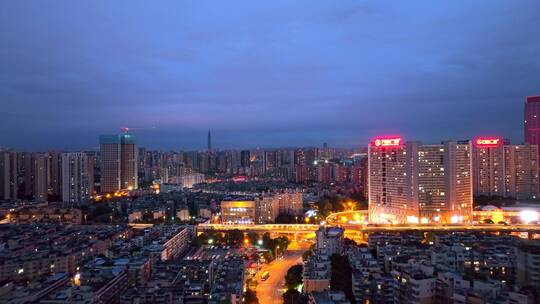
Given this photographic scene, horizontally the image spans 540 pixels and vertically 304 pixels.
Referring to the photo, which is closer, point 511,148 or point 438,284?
point 438,284

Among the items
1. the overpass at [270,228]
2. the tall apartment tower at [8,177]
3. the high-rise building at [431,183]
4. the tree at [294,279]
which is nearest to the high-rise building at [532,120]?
the high-rise building at [431,183]

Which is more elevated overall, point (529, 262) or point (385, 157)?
point (385, 157)

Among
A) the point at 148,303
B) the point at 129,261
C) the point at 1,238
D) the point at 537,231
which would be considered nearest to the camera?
the point at 148,303

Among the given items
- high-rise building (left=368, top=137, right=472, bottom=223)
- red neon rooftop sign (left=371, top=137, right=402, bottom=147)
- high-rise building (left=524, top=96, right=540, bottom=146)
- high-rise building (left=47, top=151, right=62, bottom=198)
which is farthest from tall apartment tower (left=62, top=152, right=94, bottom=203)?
high-rise building (left=524, top=96, right=540, bottom=146)

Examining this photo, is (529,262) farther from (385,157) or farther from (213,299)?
(385,157)

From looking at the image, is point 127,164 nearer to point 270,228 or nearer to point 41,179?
point 41,179

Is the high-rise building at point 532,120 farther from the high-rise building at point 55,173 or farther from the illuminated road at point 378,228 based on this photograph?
the high-rise building at point 55,173

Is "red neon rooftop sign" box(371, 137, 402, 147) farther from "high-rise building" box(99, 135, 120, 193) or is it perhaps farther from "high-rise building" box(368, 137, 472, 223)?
"high-rise building" box(99, 135, 120, 193)

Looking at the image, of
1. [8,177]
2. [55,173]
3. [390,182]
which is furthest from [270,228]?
[55,173]

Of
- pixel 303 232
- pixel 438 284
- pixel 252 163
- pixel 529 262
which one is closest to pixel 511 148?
pixel 303 232
